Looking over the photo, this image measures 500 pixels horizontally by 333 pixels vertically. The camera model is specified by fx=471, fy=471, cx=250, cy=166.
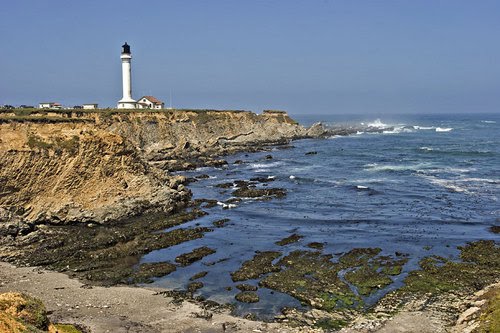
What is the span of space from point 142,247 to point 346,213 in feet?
54.5

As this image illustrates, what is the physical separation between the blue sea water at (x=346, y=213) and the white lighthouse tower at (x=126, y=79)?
36.8 m

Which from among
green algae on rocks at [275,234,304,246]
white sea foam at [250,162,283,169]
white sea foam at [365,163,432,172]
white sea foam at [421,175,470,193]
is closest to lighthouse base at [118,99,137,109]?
white sea foam at [250,162,283,169]

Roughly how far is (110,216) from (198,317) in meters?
16.6

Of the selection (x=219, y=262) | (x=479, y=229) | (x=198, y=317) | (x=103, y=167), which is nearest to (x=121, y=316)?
(x=198, y=317)

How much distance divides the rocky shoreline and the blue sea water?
90cm

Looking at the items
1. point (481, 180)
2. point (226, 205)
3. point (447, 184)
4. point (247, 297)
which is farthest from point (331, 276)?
point (481, 180)

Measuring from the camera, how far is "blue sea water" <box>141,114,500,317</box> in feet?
86.9

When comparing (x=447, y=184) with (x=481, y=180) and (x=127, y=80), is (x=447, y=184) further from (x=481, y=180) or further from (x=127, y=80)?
(x=127, y=80)

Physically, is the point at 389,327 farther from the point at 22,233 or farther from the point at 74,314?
the point at 22,233

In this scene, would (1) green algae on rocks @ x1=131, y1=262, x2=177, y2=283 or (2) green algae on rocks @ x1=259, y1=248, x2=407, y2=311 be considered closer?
(2) green algae on rocks @ x1=259, y1=248, x2=407, y2=311

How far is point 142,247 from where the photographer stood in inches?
1130

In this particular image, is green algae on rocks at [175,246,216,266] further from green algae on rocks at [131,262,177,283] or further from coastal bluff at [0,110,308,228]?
coastal bluff at [0,110,308,228]

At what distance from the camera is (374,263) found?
25.6 m

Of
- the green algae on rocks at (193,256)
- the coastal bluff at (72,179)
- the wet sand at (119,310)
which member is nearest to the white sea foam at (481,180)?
the coastal bluff at (72,179)
